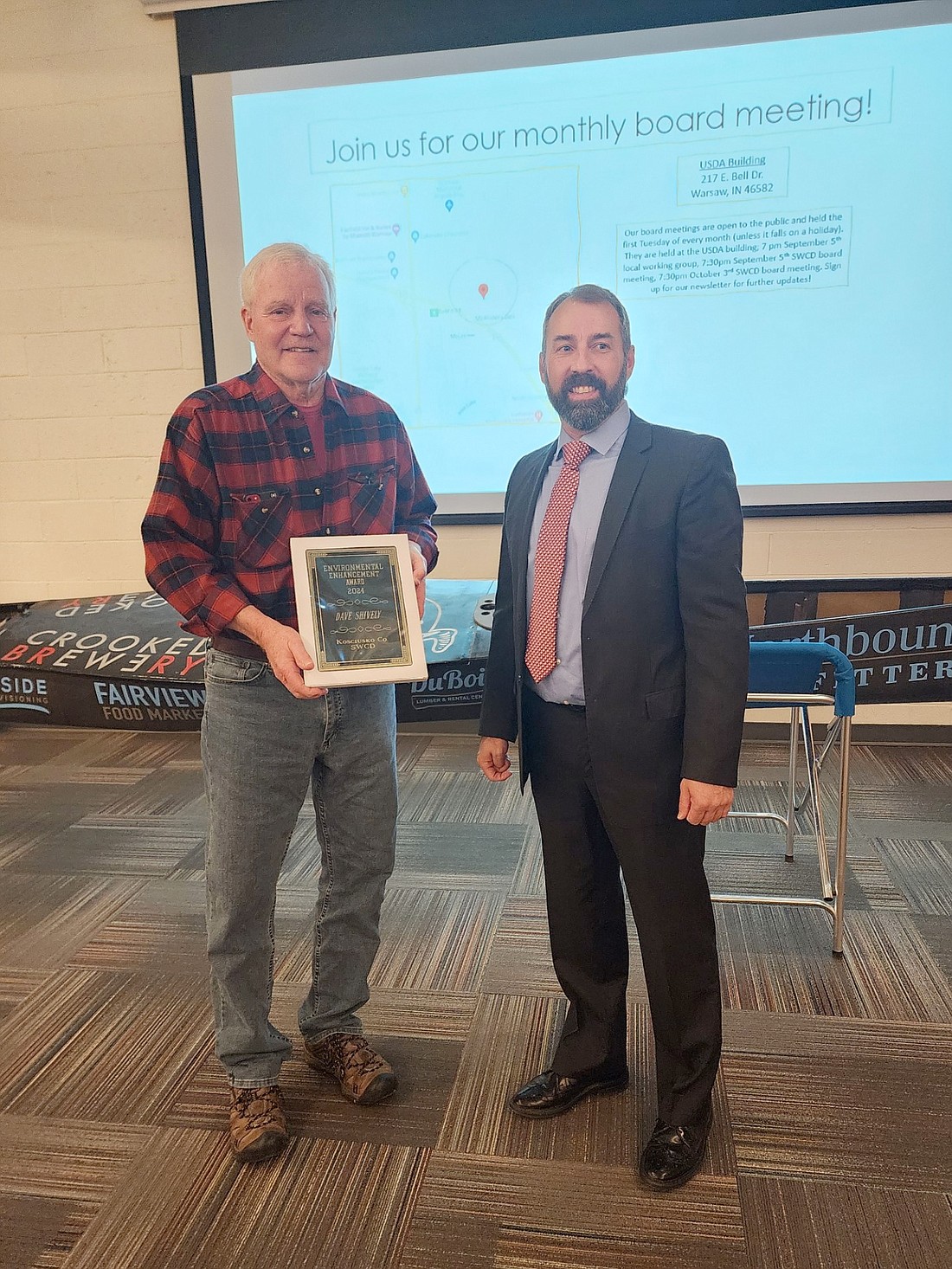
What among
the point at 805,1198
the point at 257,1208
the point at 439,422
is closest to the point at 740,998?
the point at 805,1198

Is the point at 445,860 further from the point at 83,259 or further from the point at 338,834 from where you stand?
the point at 83,259

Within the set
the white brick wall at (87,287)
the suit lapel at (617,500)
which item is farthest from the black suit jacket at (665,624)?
the white brick wall at (87,287)

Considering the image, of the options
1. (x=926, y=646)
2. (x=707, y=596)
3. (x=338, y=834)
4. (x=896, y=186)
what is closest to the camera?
(x=707, y=596)

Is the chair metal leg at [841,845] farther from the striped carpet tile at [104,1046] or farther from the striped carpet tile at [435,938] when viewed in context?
the striped carpet tile at [104,1046]

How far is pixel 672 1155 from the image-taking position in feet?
4.99

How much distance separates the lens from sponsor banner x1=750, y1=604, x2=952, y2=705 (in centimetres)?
275

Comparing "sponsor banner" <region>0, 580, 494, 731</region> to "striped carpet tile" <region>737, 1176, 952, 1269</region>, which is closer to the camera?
"striped carpet tile" <region>737, 1176, 952, 1269</region>

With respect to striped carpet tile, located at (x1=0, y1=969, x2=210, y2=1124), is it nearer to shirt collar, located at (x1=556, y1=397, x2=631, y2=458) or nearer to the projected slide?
shirt collar, located at (x1=556, y1=397, x2=631, y2=458)

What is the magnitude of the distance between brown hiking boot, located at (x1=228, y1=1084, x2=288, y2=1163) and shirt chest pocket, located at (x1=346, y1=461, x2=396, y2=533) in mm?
1058

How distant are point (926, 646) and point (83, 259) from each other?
3700mm

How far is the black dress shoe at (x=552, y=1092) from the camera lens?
1.69 metres

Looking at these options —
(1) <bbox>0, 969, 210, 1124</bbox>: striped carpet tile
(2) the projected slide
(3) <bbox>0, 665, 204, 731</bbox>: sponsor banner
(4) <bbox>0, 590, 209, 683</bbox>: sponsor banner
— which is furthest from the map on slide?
(1) <bbox>0, 969, 210, 1124</bbox>: striped carpet tile

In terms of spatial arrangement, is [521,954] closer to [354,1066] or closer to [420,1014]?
[420,1014]

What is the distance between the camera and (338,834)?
5.64ft
